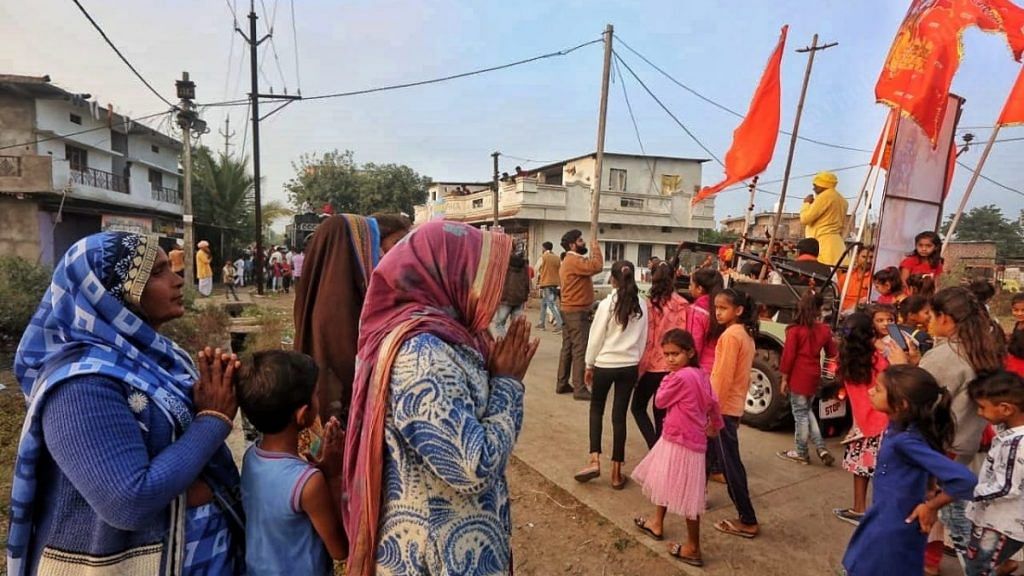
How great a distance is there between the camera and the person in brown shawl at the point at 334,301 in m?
2.28

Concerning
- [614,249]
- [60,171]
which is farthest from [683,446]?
[60,171]

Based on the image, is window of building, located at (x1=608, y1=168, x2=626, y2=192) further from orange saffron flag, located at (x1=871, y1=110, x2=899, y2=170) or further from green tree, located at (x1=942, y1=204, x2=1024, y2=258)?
green tree, located at (x1=942, y1=204, x2=1024, y2=258)

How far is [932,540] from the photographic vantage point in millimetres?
3012

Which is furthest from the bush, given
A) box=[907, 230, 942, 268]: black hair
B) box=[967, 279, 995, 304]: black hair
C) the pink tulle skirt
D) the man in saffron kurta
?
box=[907, 230, 942, 268]: black hair

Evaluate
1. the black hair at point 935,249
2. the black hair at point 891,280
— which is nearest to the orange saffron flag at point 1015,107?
the black hair at point 935,249

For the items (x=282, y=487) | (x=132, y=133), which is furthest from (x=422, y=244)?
(x=132, y=133)

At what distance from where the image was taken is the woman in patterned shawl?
4.26 feet

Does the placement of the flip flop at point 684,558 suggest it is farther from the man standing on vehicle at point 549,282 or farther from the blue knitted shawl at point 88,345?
the man standing on vehicle at point 549,282

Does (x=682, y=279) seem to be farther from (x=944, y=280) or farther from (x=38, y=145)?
(x=38, y=145)

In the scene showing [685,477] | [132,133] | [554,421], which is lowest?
[554,421]

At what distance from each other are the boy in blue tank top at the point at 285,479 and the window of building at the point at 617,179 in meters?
27.3

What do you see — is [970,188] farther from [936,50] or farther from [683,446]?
[683,446]

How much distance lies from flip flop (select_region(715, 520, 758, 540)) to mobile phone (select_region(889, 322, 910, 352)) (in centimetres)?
147

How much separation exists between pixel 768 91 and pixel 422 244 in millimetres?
6855
